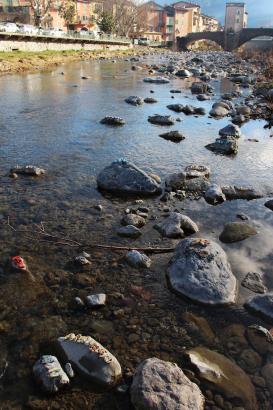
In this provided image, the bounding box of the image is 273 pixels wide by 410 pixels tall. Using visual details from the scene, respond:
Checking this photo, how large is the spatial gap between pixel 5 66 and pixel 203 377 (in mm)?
29216

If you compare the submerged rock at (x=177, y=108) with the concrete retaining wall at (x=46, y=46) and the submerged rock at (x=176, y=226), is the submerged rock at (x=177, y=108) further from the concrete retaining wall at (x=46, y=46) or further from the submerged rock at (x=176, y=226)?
Result: the concrete retaining wall at (x=46, y=46)

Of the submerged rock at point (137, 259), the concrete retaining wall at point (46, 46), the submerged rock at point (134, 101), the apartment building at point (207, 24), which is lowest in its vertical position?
the submerged rock at point (137, 259)

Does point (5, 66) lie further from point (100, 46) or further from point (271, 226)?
point (100, 46)

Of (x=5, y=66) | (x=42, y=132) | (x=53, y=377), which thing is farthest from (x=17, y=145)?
(x=5, y=66)

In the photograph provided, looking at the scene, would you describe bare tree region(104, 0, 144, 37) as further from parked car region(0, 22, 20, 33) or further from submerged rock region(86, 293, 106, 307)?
submerged rock region(86, 293, 106, 307)

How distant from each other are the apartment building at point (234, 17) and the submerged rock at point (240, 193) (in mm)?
118424

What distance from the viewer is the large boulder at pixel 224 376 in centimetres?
349

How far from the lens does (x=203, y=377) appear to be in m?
3.65

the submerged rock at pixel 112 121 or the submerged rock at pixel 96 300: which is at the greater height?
the submerged rock at pixel 112 121

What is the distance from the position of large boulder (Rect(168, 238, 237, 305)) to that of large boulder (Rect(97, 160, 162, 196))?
2.60m

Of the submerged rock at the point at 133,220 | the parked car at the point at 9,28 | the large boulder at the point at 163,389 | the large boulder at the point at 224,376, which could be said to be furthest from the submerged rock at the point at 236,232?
the parked car at the point at 9,28

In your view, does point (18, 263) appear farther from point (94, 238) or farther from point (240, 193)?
point (240, 193)

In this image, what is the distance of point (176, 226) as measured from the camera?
6.20 meters

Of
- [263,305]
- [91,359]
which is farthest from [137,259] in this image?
[91,359]
